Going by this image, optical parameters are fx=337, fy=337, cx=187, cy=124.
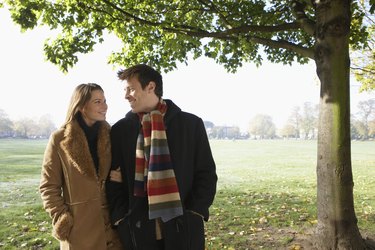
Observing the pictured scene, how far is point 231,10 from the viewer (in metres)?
7.60

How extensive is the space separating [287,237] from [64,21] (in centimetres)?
640

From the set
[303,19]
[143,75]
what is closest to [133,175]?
[143,75]

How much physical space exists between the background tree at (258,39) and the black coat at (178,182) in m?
3.15

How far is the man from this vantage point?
9.12 ft

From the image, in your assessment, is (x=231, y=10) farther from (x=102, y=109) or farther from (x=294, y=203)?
(x=294, y=203)

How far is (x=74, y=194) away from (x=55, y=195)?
0.56 feet

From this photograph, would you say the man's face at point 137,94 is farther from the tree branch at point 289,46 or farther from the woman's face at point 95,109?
the tree branch at point 289,46

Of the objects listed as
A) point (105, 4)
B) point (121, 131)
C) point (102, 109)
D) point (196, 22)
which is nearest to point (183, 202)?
point (121, 131)

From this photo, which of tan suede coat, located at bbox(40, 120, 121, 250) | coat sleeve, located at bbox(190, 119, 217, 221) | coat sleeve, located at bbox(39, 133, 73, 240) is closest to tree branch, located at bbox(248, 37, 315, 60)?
coat sleeve, located at bbox(190, 119, 217, 221)

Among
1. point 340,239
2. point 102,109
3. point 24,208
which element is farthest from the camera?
point 24,208

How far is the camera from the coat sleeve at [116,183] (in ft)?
9.80

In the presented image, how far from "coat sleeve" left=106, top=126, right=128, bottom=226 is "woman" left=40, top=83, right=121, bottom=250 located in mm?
83

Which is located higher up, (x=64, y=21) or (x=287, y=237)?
(x=64, y=21)

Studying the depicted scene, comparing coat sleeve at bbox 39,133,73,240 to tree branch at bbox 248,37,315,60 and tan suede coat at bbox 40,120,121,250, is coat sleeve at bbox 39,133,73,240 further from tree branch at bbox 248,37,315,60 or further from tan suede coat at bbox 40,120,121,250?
tree branch at bbox 248,37,315,60
